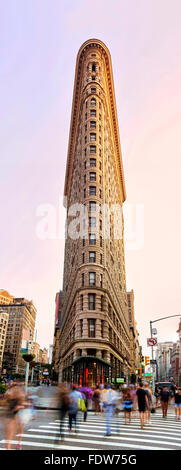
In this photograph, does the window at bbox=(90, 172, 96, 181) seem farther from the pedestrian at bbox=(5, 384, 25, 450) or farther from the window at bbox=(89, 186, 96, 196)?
the pedestrian at bbox=(5, 384, 25, 450)

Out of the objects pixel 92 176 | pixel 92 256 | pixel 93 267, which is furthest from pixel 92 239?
pixel 92 176


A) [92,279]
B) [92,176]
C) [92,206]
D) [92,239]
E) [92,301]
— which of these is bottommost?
[92,301]

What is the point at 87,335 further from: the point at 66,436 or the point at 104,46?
the point at 104,46

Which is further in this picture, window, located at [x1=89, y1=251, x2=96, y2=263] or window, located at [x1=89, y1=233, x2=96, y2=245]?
window, located at [x1=89, y1=233, x2=96, y2=245]

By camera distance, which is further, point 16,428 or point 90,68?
point 90,68

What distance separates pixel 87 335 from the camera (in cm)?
3469

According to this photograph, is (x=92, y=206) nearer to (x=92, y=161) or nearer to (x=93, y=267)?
(x=92, y=161)

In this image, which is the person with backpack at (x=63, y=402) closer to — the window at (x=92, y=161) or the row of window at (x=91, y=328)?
the row of window at (x=91, y=328)

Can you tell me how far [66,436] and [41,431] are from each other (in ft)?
5.72

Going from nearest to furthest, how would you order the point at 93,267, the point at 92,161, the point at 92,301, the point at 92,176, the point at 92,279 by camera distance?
the point at 92,301 → the point at 92,279 → the point at 93,267 → the point at 92,176 → the point at 92,161

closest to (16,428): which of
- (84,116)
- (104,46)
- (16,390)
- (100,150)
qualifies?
(16,390)

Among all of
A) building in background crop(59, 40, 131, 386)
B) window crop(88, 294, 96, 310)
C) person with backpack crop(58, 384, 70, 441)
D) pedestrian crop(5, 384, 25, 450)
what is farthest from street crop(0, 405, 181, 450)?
window crop(88, 294, 96, 310)

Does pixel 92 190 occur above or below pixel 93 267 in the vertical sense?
above

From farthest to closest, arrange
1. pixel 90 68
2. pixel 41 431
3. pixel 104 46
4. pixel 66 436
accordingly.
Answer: pixel 104 46 < pixel 90 68 < pixel 41 431 < pixel 66 436
